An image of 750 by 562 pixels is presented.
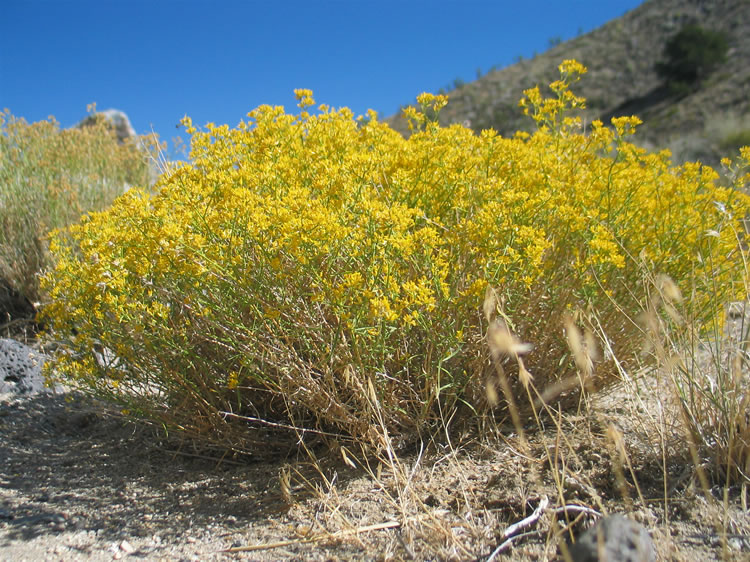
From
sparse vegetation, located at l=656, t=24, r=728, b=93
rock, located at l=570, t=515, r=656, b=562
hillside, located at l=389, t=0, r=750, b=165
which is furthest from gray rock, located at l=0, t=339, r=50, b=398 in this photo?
sparse vegetation, located at l=656, t=24, r=728, b=93

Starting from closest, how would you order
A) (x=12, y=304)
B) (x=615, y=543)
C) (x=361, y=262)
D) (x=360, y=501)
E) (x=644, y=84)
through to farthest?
(x=615, y=543)
(x=361, y=262)
(x=360, y=501)
(x=12, y=304)
(x=644, y=84)

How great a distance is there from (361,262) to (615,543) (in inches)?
49.4

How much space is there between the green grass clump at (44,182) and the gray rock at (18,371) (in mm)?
1065

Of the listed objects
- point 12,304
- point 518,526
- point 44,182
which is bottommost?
point 518,526

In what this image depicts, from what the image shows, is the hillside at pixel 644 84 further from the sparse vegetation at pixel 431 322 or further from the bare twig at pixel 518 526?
the bare twig at pixel 518 526

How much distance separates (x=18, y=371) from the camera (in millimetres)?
3877

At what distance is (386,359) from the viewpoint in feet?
8.18

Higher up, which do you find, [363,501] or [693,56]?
[693,56]

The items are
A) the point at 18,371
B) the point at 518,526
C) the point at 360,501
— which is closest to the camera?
the point at 518,526

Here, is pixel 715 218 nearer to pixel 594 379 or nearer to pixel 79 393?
pixel 594 379

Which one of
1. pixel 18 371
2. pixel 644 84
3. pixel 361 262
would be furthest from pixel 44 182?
pixel 644 84

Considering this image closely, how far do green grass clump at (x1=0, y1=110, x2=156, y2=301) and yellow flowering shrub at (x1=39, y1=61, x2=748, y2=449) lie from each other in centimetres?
175

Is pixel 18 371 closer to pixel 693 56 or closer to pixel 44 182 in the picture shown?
pixel 44 182

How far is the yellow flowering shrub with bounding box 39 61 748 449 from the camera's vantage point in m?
2.22
